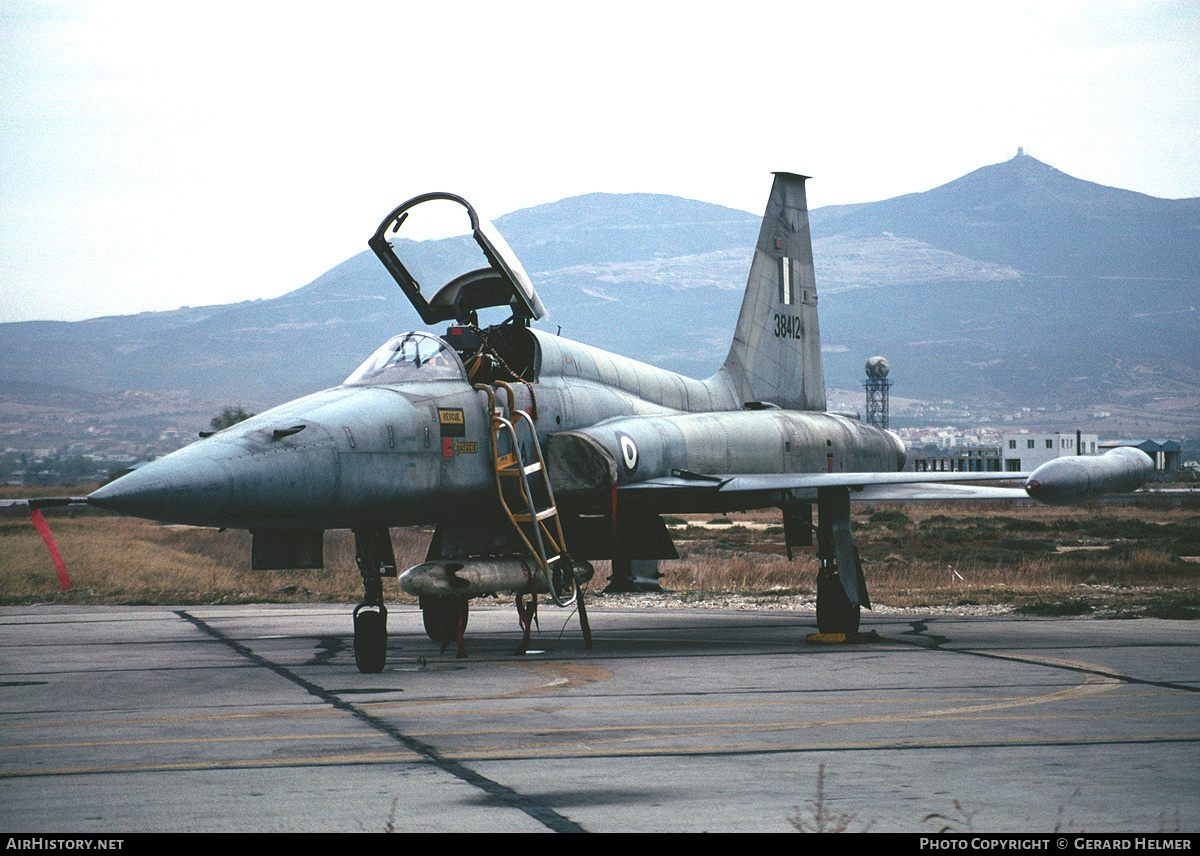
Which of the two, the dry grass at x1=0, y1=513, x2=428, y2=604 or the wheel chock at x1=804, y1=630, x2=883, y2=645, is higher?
the wheel chock at x1=804, y1=630, x2=883, y2=645

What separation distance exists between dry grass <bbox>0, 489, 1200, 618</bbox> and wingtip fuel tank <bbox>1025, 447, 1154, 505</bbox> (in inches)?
179

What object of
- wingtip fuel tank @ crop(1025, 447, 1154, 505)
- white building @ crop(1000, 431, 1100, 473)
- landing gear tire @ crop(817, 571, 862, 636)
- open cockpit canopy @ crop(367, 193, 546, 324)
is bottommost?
white building @ crop(1000, 431, 1100, 473)

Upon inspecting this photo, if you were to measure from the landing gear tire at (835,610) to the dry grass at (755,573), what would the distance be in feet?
17.0

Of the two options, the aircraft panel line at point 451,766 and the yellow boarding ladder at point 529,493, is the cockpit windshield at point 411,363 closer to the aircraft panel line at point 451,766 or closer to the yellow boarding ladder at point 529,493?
the yellow boarding ladder at point 529,493

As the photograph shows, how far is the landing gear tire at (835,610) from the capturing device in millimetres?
15016

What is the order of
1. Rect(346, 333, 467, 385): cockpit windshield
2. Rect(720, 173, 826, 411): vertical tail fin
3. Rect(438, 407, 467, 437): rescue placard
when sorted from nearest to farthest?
1. Rect(438, 407, 467, 437): rescue placard
2. Rect(346, 333, 467, 385): cockpit windshield
3. Rect(720, 173, 826, 411): vertical tail fin

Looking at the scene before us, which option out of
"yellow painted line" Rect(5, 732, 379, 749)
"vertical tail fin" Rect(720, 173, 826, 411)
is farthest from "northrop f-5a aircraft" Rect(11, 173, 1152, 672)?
"yellow painted line" Rect(5, 732, 379, 749)

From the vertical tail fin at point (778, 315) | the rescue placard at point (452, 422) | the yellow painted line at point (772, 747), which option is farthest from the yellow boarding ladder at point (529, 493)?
the vertical tail fin at point (778, 315)

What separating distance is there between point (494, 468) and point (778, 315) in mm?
7838

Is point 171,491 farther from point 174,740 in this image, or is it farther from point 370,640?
point 370,640

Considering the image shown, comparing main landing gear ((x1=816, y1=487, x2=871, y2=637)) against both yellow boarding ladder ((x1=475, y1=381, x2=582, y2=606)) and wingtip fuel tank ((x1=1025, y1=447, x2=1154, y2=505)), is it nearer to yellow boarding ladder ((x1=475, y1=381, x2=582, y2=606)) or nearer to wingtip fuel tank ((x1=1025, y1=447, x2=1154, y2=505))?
wingtip fuel tank ((x1=1025, y1=447, x2=1154, y2=505))

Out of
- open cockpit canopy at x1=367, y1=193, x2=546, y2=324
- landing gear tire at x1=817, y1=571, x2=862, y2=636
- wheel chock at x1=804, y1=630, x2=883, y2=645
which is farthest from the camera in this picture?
landing gear tire at x1=817, y1=571, x2=862, y2=636

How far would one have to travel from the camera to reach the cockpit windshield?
1307cm
